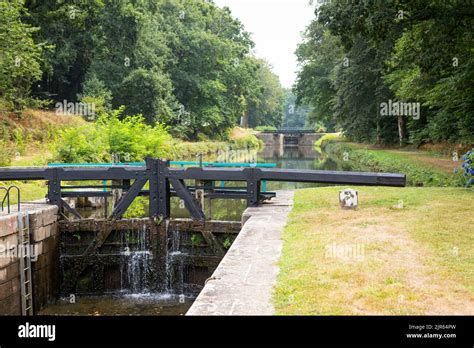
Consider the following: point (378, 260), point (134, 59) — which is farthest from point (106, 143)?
point (378, 260)

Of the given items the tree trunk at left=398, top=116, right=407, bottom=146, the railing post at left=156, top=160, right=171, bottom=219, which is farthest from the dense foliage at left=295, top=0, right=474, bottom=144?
the railing post at left=156, top=160, right=171, bottom=219

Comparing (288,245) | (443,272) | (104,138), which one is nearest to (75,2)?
(104,138)

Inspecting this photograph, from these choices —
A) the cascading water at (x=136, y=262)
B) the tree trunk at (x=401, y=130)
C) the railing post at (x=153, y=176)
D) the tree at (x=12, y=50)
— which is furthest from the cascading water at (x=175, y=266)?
the tree trunk at (x=401, y=130)

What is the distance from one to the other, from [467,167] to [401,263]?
8.47 m

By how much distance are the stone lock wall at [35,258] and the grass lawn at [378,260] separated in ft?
15.6

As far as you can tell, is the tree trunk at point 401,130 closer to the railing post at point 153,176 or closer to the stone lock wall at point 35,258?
the railing post at point 153,176

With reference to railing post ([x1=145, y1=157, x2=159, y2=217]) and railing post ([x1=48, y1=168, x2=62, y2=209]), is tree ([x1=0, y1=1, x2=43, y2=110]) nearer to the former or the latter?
railing post ([x1=48, y1=168, x2=62, y2=209])

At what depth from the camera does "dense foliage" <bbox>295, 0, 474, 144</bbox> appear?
1470cm

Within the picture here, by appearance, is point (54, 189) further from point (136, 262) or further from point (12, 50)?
point (12, 50)

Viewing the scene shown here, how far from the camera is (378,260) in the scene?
6.70 metres

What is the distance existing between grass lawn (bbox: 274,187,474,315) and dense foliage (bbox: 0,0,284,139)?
1753 centimetres

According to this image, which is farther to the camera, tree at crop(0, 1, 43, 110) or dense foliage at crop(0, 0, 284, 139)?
dense foliage at crop(0, 0, 284, 139)

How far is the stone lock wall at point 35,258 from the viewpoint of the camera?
880 cm
